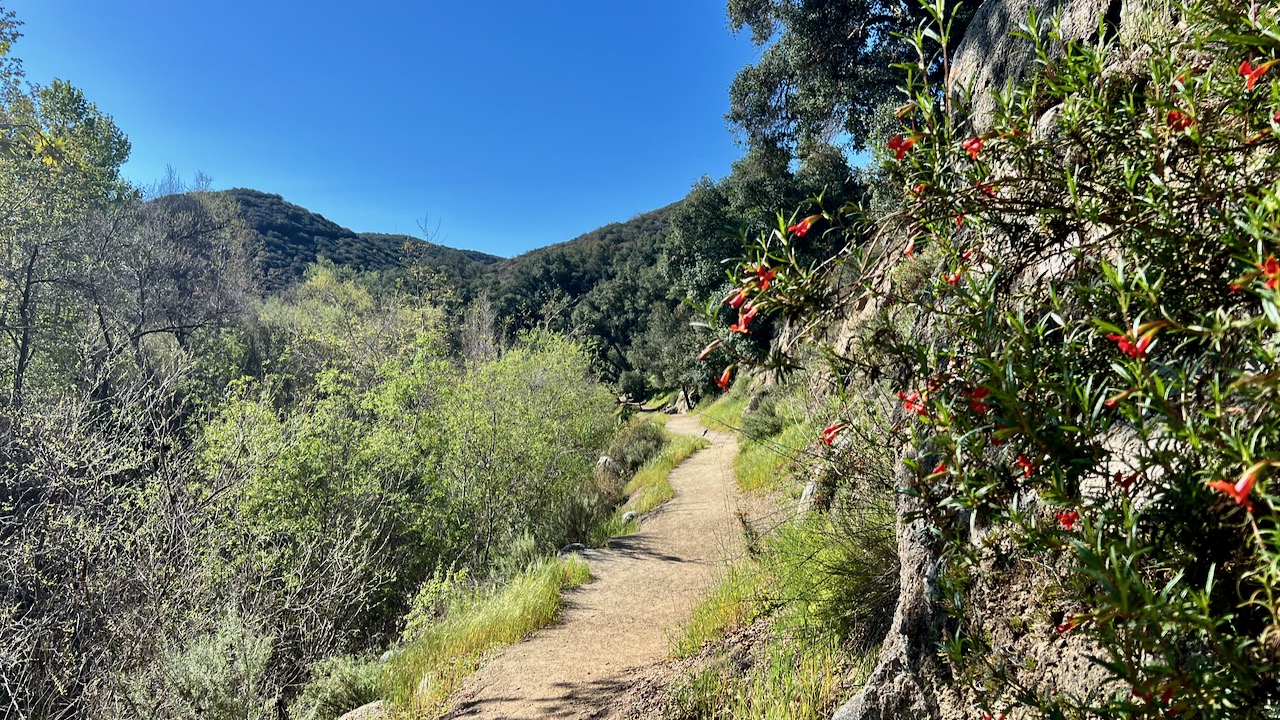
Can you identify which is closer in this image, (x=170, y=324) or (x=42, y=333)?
(x=42, y=333)

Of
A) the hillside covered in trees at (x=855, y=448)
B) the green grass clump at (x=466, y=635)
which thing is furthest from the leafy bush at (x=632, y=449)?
the green grass clump at (x=466, y=635)

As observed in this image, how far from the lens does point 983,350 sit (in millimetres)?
1040

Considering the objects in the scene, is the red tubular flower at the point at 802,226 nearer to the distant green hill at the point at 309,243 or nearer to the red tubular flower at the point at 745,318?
the red tubular flower at the point at 745,318

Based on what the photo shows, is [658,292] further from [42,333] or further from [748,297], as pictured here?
[748,297]

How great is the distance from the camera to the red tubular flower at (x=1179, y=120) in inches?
38.8

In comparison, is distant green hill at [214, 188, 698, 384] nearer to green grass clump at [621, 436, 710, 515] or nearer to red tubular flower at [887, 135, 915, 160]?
green grass clump at [621, 436, 710, 515]

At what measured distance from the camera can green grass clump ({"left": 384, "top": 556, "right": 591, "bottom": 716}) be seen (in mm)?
4176

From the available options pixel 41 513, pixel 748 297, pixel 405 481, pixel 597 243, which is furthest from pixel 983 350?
pixel 597 243

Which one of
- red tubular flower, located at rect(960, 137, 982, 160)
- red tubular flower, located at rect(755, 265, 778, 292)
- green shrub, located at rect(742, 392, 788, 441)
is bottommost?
green shrub, located at rect(742, 392, 788, 441)

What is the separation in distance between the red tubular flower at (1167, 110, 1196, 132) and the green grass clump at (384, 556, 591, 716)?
A: 474cm

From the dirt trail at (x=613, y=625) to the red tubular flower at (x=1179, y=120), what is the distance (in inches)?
147

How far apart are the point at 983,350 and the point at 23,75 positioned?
45.5ft

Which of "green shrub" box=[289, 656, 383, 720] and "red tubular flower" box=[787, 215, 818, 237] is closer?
"red tubular flower" box=[787, 215, 818, 237]

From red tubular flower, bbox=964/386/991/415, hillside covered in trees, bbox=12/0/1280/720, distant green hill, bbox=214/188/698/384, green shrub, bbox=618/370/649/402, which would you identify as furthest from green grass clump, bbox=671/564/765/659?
green shrub, bbox=618/370/649/402
